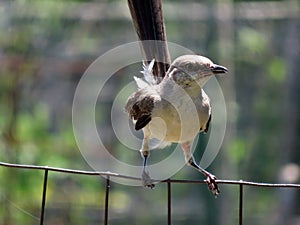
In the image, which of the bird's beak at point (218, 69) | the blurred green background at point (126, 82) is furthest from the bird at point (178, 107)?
the blurred green background at point (126, 82)

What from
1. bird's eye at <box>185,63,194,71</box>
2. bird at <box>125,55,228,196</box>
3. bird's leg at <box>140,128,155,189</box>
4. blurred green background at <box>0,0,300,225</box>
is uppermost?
blurred green background at <box>0,0,300,225</box>

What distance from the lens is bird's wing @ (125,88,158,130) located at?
263 cm

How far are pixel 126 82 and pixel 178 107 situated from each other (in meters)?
3.18

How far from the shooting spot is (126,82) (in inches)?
227

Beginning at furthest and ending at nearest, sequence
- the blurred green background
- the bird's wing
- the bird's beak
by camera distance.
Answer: the blurred green background < the bird's wing < the bird's beak

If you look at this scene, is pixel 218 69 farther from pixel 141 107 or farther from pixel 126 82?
pixel 126 82

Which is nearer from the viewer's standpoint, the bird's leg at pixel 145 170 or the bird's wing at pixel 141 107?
the bird's leg at pixel 145 170

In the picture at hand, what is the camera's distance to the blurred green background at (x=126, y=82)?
5.05 meters

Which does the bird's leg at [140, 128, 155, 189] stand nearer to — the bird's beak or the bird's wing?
the bird's wing

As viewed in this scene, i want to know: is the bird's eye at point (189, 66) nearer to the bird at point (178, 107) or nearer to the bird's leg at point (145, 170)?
the bird at point (178, 107)

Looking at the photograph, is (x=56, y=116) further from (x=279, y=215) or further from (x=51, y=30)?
(x=279, y=215)

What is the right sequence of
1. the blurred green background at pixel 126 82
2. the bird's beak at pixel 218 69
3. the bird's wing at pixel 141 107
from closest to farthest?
the bird's beak at pixel 218 69, the bird's wing at pixel 141 107, the blurred green background at pixel 126 82

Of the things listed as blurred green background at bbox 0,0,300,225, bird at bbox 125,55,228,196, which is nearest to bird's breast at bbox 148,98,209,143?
bird at bbox 125,55,228,196

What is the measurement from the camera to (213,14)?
5730 millimetres
